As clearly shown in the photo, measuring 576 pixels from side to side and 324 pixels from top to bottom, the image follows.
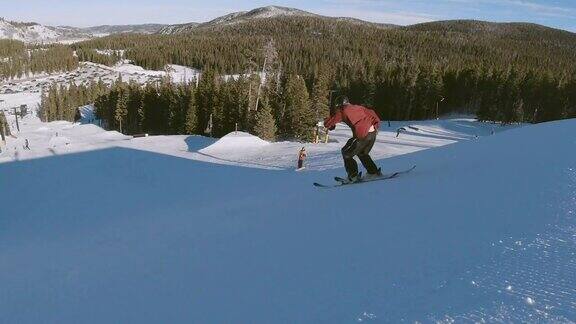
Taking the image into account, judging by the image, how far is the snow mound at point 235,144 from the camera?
36094 mm

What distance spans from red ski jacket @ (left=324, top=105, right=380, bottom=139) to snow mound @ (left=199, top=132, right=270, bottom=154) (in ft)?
87.6

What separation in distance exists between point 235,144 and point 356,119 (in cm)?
2875

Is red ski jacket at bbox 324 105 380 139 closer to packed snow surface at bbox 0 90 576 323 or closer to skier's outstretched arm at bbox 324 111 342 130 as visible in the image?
skier's outstretched arm at bbox 324 111 342 130

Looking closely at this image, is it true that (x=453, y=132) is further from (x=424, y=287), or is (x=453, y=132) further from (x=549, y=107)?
(x=424, y=287)

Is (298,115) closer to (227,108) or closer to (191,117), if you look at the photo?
(227,108)

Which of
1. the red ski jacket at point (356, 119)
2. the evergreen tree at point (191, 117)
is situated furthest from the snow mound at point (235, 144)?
the red ski jacket at point (356, 119)

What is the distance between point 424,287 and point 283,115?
163 ft

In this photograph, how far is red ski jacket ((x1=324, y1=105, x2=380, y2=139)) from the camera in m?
9.09

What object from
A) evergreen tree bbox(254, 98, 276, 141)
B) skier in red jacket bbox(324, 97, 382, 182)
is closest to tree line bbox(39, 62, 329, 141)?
evergreen tree bbox(254, 98, 276, 141)

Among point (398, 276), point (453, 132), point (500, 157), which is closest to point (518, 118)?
point (453, 132)

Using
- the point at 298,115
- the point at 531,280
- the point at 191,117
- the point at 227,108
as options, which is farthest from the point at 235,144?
the point at 531,280

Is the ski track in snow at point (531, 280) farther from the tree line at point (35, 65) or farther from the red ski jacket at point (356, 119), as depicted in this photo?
the tree line at point (35, 65)

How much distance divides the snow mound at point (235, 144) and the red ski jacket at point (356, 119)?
26700 mm

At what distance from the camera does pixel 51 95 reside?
103 m
